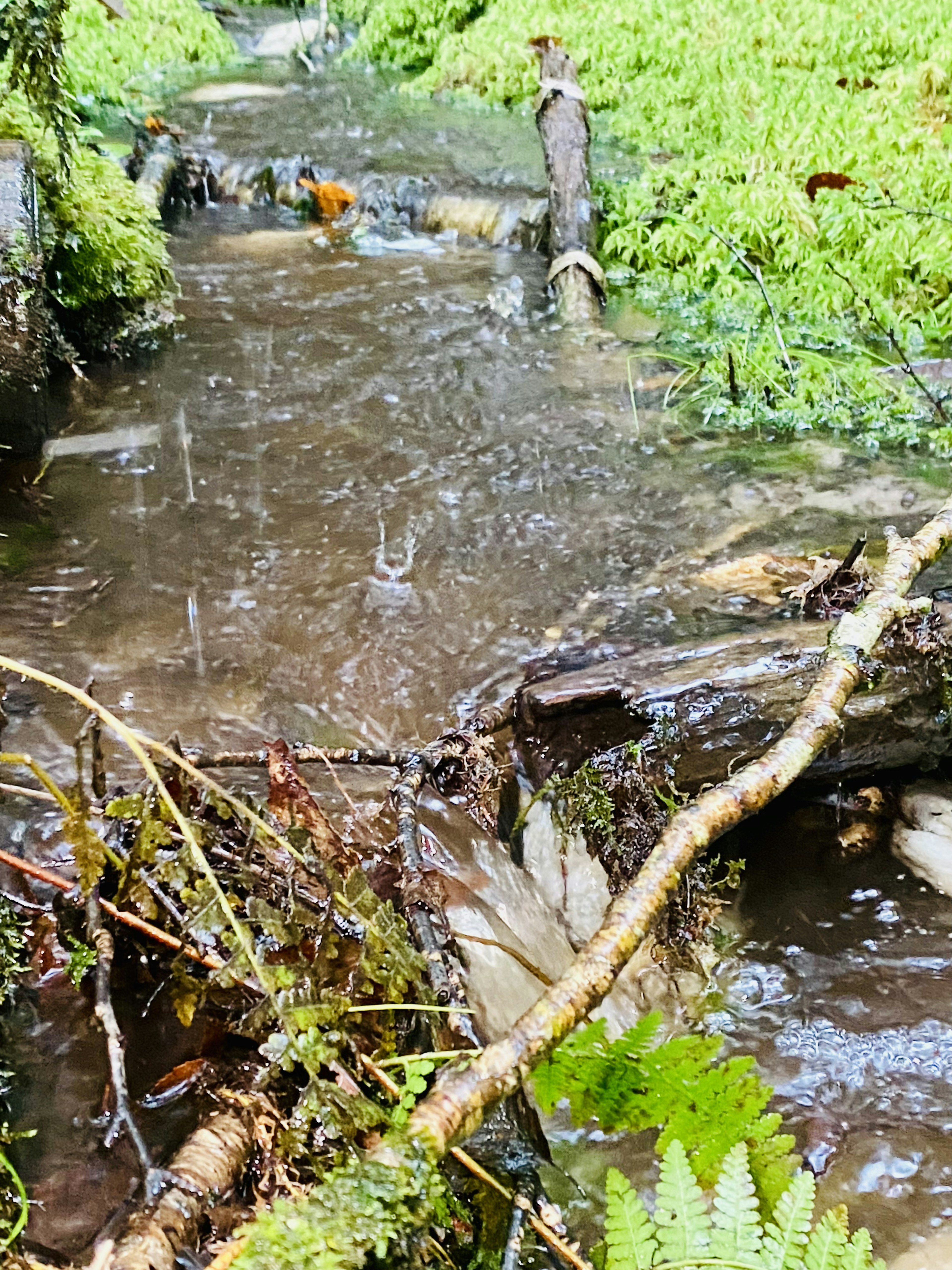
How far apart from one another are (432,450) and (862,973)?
324 cm

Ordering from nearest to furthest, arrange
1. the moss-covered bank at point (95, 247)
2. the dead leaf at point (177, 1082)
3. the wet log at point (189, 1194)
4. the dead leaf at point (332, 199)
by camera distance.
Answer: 1. the wet log at point (189, 1194)
2. the dead leaf at point (177, 1082)
3. the moss-covered bank at point (95, 247)
4. the dead leaf at point (332, 199)

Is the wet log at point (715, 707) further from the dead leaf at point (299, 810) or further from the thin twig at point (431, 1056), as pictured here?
the thin twig at point (431, 1056)

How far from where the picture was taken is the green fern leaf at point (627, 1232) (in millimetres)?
1214

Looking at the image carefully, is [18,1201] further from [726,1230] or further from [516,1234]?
[726,1230]

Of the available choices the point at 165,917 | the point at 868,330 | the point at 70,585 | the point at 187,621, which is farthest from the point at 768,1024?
the point at 868,330

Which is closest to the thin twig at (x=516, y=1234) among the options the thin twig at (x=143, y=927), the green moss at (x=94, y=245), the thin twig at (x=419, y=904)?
the thin twig at (x=419, y=904)

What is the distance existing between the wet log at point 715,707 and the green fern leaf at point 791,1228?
1648mm

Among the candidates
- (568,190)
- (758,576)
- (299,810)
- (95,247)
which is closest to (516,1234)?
(299,810)

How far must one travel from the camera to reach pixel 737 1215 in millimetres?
1226

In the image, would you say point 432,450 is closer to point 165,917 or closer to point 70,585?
point 70,585

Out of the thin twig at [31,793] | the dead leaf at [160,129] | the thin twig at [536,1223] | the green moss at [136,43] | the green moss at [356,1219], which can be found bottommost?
the thin twig at [536,1223]

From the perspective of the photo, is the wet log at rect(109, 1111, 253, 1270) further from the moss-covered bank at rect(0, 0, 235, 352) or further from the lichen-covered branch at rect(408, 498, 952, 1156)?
the moss-covered bank at rect(0, 0, 235, 352)

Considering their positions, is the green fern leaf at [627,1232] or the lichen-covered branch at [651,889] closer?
the lichen-covered branch at [651,889]

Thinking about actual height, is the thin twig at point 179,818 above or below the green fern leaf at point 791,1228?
above
